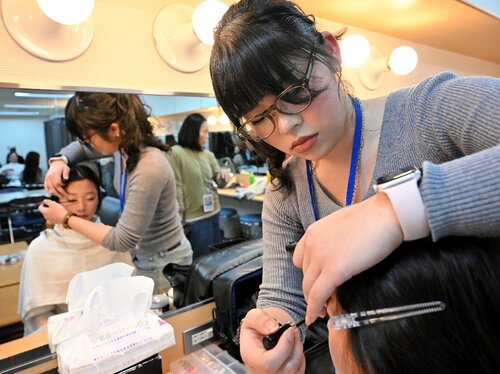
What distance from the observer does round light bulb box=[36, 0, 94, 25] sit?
89 centimetres

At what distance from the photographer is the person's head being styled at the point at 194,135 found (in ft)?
7.43

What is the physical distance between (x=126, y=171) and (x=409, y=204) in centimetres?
110

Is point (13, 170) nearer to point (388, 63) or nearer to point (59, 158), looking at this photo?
point (59, 158)

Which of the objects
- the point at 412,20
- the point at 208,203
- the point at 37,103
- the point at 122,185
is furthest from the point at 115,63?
the point at 208,203

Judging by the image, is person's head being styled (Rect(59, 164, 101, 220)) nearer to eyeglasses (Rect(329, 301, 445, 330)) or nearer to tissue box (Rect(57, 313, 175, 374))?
tissue box (Rect(57, 313, 175, 374))

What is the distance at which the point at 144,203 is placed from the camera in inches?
47.6

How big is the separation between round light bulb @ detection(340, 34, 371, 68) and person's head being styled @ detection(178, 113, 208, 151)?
36.6 inches

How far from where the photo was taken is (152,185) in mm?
1224

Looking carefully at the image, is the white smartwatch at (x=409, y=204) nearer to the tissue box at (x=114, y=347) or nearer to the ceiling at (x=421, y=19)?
the tissue box at (x=114, y=347)

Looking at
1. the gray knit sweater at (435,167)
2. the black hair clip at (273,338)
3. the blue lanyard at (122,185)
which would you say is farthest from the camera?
the blue lanyard at (122,185)

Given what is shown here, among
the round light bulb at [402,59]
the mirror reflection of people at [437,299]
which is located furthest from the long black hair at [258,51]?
the round light bulb at [402,59]

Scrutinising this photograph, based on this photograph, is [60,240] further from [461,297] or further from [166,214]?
[461,297]

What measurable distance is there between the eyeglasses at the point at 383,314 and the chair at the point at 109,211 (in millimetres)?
1124

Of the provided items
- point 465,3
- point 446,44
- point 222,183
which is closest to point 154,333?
point 465,3
